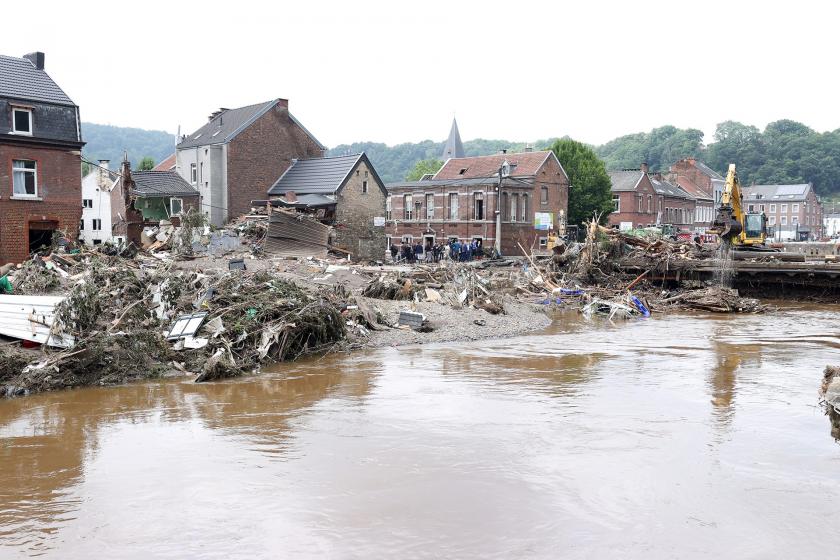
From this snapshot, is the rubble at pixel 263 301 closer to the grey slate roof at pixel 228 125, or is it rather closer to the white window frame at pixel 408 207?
the grey slate roof at pixel 228 125

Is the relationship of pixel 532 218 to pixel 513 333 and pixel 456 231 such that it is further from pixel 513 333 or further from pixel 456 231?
pixel 513 333

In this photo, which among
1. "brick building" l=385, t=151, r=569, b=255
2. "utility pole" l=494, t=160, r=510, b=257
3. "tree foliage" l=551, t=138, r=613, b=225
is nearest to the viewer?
"utility pole" l=494, t=160, r=510, b=257

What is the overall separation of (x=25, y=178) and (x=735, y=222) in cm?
2954

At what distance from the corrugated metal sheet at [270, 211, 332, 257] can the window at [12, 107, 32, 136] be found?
10.3 m

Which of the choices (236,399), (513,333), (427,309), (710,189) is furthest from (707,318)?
(710,189)

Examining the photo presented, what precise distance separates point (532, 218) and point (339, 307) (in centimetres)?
3768

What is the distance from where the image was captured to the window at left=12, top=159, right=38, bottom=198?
2830 centimetres

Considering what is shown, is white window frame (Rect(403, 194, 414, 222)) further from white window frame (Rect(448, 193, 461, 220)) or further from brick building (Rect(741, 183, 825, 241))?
brick building (Rect(741, 183, 825, 241))

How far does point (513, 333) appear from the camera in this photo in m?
21.2

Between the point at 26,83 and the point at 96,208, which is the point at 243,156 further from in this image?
the point at 96,208

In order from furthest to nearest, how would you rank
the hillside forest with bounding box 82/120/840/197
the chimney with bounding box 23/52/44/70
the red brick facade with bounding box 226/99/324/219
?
the hillside forest with bounding box 82/120/840/197 < the red brick facade with bounding box 226/99/324/219 < the chimney with bounding box 23/52/44/70

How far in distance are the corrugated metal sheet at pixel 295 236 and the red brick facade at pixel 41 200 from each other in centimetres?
814

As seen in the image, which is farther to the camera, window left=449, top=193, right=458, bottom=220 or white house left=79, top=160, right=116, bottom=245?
white house left=79, top=160, right=116, bottom=245

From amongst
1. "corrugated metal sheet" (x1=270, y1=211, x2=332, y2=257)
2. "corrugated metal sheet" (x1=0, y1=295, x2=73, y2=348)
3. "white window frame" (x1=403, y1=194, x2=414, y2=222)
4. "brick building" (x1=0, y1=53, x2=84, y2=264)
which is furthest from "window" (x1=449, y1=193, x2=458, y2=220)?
"corrugated metal sheet" (x1=0, y1=295, x2=73, y2=348)
